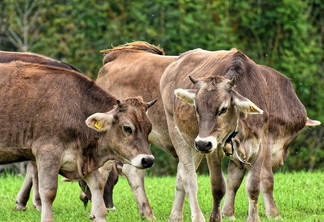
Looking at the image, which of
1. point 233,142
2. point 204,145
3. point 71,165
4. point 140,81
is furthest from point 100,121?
point 140,81

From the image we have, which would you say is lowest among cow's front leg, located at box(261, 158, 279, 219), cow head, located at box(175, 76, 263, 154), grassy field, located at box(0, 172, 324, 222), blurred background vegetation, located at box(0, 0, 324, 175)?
blurred background vegetation, located at box(0, 0, 324, 175)

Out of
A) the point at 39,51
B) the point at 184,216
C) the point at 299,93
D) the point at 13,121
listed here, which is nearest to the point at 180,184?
the point at 184,216

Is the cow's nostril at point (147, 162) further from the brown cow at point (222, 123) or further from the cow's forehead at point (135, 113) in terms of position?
the brown cow at point (222, 123)

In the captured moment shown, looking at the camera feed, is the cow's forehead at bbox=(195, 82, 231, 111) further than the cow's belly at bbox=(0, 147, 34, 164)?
No

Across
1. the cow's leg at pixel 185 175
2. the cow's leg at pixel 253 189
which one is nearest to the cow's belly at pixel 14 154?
the cow's leg at pixel 185 175

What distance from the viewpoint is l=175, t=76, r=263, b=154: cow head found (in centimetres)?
1004

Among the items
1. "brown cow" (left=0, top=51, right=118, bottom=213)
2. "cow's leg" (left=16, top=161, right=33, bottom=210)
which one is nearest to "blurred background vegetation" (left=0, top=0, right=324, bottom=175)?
"brown cow" (left=0, top=51, right=118, bottom=213)

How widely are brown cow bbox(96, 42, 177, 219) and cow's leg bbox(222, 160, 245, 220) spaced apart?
942mm

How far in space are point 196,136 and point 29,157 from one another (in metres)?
1.91

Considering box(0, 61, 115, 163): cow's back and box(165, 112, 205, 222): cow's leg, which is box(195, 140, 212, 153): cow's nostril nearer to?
box(165, 112, 205, 222): cow's leg

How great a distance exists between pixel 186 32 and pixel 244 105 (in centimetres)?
1231

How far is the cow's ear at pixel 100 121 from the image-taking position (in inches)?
410

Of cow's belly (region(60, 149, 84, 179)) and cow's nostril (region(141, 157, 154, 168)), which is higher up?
cow's nostril (region(141, 157, 154, 168))

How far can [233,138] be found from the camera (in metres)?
10.5
